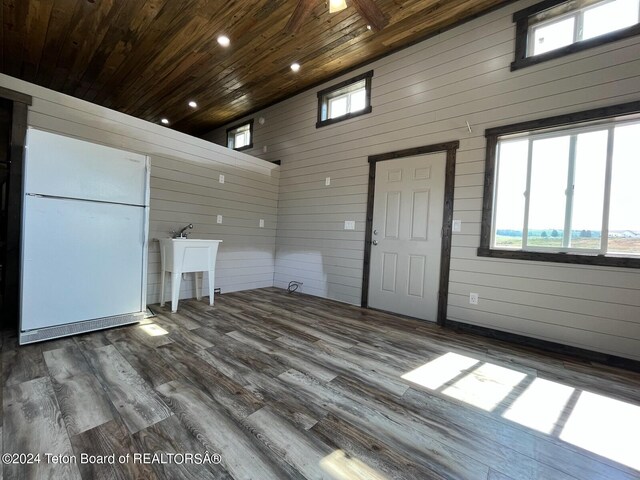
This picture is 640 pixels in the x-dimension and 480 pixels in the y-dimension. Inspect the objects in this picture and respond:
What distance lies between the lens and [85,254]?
218cm

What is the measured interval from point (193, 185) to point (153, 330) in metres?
1.94

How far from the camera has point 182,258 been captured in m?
2.99

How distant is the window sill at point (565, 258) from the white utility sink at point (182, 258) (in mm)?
3106

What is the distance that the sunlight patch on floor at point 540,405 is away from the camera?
1.41 m

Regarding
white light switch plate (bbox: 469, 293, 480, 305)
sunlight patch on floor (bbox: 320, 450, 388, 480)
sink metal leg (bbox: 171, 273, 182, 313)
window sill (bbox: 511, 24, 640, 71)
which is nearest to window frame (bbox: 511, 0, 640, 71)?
window sill (bbox: 511, 24, 640, 71)

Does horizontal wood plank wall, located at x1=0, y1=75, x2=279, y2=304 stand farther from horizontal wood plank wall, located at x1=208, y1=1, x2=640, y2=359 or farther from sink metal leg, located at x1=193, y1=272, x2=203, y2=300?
horizontal wood plank wall, located at x1=208, y1=1, x2=640, y2=359

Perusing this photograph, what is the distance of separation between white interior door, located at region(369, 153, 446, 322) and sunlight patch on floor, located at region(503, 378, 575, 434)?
129 centimetres

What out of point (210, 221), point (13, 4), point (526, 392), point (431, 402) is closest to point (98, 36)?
point (13, 4)

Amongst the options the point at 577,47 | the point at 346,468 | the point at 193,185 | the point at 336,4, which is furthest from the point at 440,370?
the point at 193,185

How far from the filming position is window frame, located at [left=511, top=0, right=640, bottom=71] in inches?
85.0

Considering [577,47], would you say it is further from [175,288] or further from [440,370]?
[175,288]

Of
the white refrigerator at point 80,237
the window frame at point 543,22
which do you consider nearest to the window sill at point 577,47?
the window frame at point 543,22

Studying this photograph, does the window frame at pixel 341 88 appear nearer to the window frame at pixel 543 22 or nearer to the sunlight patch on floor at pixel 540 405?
the window frame at pixel 543 22

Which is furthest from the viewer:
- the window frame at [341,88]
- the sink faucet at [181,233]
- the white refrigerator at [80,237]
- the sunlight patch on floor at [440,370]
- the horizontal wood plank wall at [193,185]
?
the window frame at [341,88]
